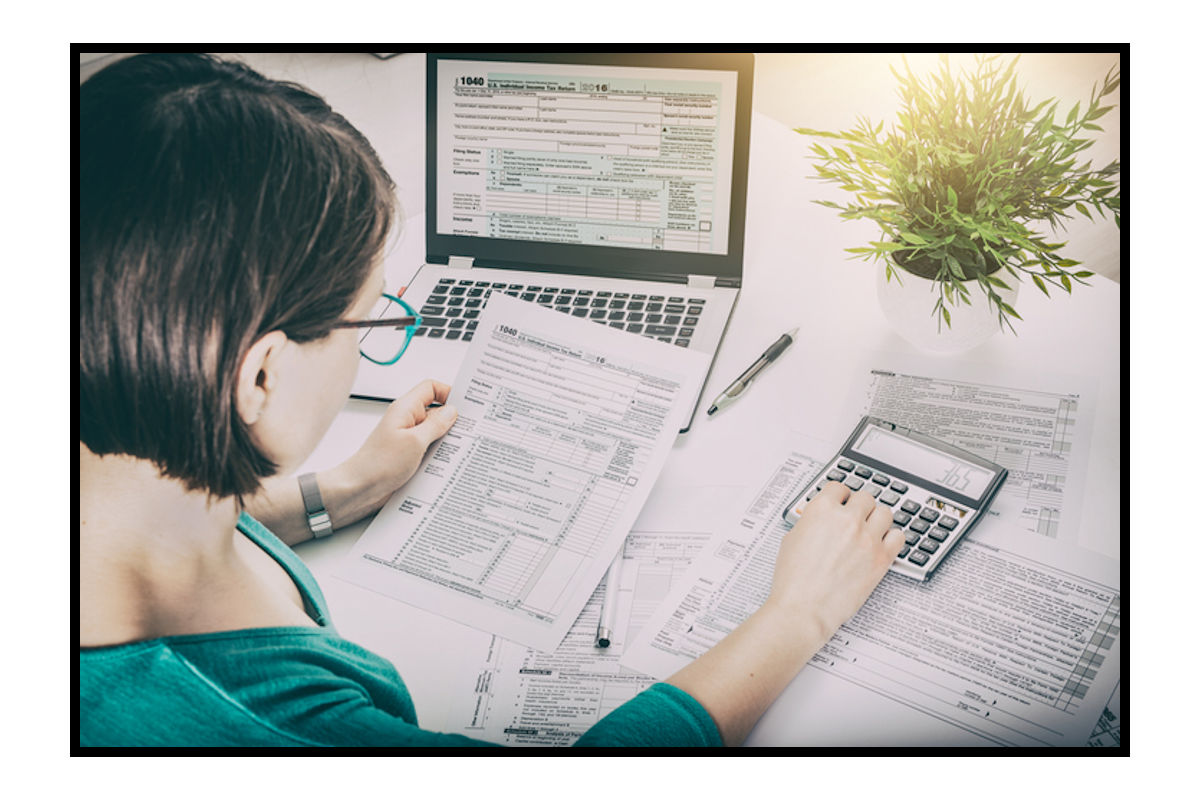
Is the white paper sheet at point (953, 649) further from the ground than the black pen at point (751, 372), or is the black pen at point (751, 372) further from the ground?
the black pen at point (751, 372)

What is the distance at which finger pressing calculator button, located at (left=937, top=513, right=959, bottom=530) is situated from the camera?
928mm

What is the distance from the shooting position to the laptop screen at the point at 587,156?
3.26 feet

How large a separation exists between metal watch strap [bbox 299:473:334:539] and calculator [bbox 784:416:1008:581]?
1.44ft

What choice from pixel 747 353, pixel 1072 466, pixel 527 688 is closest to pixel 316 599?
pixel 527 688

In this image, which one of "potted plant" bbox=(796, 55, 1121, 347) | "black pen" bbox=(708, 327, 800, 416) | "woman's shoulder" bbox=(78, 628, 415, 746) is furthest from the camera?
"black pen" bbox=(708, 327, 800, 416)

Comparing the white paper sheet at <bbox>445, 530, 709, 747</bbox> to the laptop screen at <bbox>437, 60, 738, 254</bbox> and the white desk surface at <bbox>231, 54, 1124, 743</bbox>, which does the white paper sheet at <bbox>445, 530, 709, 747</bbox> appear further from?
the laptop screen at <bbox>437, 60, 738, 254</bbox>

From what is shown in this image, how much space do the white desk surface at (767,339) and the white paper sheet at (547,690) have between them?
3 cm

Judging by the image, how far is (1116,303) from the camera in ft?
3.21

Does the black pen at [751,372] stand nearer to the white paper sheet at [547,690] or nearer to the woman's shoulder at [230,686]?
the white paper sheet at [547,690]

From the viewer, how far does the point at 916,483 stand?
0.96 m

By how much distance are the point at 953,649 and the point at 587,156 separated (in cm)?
58

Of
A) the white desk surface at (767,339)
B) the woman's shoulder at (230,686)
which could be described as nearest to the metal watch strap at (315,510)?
the white desk surface at (767,339)

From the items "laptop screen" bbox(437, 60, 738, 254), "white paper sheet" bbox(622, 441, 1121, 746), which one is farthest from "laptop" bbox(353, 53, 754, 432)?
"white paper sheet" bbox(622, 441, 1121, 746)

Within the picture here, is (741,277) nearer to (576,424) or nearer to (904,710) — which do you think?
(576,424)
